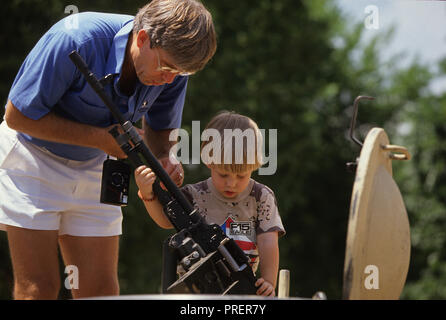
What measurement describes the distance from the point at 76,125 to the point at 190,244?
2.07ft

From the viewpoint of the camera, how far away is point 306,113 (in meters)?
12.2

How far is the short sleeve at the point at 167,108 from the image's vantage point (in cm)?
284

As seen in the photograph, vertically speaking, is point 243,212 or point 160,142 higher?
point 160,142

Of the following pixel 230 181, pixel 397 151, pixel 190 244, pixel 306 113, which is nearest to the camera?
pixel 397 151

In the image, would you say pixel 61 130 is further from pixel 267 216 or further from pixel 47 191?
pixel 267 216

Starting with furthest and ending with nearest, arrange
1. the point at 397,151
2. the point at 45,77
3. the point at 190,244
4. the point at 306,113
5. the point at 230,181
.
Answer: the point at 306,113 < the point at 230,181 < the point at 45,77 < the point at 190,244 < the point at 397,151

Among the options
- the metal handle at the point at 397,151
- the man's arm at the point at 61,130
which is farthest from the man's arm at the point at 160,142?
the metal handle at the point at 397,151

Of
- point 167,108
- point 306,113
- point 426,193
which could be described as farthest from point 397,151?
point 426,193

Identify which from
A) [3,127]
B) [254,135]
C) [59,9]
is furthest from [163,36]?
[59,9]

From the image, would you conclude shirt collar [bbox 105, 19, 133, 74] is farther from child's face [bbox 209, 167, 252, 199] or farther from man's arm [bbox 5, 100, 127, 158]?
child's face [bbox 209, 167, 252, 199]

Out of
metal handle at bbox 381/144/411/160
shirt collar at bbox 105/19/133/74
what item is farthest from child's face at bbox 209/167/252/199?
metal handle at bbox 381/144/411/160

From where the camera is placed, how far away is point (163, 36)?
233 cm

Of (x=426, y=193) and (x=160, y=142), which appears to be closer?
(x=160, y=142)

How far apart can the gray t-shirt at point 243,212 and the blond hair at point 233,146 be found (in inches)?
5.2
